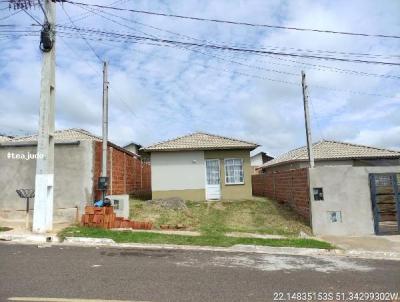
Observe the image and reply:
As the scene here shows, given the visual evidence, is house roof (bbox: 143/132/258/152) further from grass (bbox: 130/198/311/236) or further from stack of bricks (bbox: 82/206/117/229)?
stack of bricks (bbox: 82/206/117/229)

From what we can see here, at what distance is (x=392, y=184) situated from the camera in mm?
14141

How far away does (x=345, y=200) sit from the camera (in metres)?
14.4

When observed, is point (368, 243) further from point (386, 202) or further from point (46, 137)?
point (46, 137)

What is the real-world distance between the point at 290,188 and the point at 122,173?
848 cm

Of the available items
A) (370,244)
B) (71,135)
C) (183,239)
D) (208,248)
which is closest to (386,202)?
(370,244)

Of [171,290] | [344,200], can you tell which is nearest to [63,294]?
[171,290]

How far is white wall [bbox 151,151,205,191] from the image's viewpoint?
21.7 meters

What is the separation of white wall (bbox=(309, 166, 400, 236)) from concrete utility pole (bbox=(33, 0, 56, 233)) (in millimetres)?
8991

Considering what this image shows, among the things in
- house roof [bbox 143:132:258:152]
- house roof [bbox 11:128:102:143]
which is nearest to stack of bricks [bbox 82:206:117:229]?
house roof [bbox 143:132:258:152]

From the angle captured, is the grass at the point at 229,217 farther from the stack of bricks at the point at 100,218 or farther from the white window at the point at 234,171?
the stack of bricks at the point at 100,218

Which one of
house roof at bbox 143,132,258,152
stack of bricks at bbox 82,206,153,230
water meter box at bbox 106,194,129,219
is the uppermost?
house roof at bbox 143,132,258,152

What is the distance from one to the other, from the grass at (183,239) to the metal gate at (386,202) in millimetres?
3525

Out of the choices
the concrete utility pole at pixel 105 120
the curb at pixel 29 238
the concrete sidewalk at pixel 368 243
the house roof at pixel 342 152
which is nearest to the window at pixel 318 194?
the concrete sidewalk at pixel 368 243

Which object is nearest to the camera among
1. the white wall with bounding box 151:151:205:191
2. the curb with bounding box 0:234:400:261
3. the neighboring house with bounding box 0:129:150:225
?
the curb with bounding box 0:234:400:261
